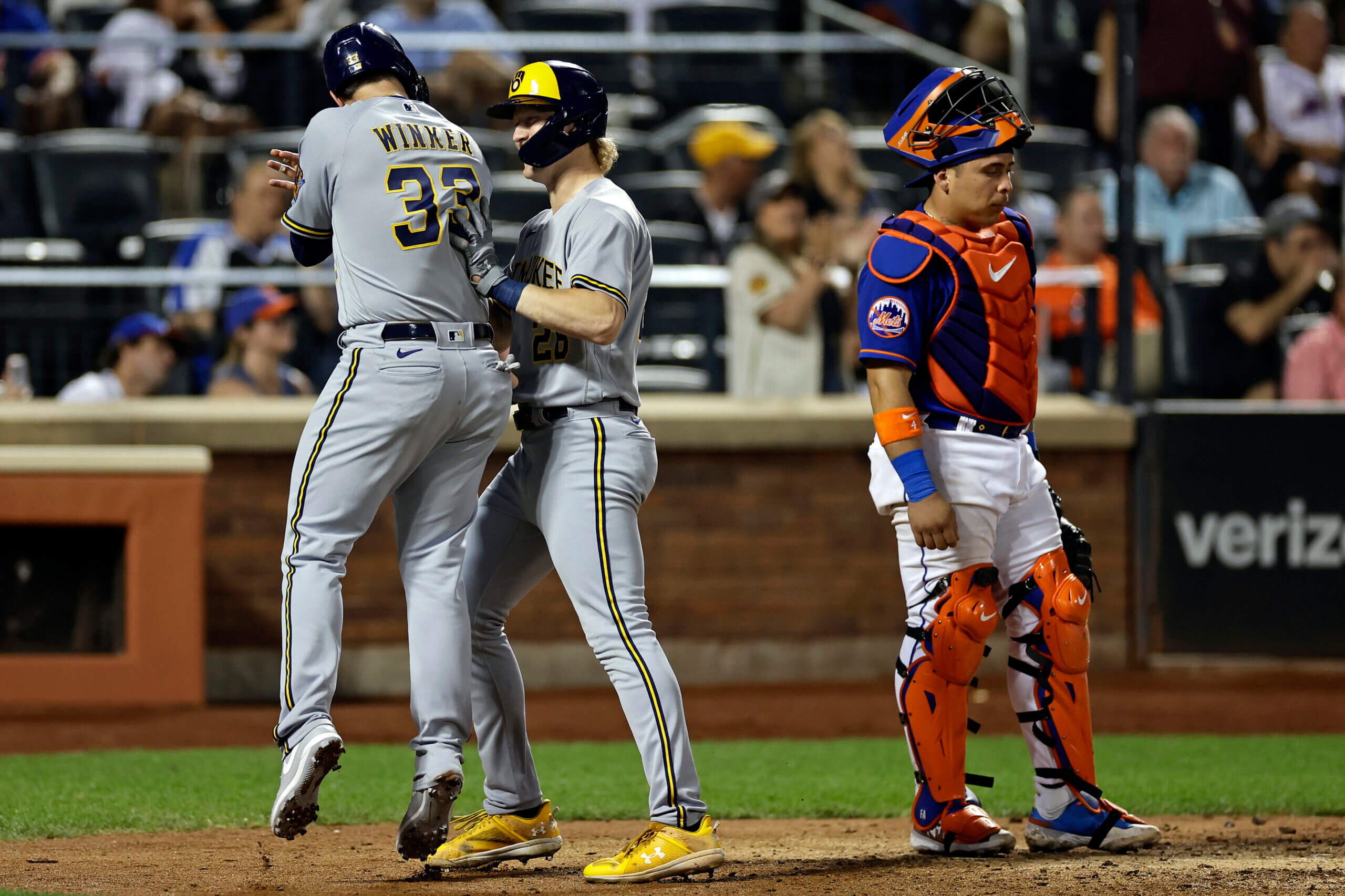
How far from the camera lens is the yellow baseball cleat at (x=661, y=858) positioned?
3875 millimetres

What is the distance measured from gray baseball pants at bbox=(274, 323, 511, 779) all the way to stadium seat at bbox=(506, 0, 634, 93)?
7.64 m

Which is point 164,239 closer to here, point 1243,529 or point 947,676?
point 1243,529

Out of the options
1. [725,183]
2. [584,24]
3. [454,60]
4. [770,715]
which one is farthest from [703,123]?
[770,715]

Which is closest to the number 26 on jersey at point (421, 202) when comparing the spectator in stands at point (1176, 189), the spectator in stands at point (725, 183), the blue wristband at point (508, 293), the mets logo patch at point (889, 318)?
the blue wristband at point (508, 293)

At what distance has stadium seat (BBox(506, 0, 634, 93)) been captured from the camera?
1160 cm

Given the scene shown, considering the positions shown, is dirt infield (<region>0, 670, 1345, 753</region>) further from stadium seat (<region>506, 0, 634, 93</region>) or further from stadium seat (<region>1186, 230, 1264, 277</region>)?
stadium seat (<region>506, 0, 634, 93</region>)

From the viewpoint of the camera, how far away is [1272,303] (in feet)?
29.1

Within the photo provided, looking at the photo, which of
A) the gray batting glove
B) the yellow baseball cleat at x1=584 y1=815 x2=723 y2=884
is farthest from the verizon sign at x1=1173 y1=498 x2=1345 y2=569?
the gray batting glove

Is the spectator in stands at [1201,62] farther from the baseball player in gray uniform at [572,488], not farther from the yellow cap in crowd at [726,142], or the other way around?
the baseball player in gray uniform at [572,488]

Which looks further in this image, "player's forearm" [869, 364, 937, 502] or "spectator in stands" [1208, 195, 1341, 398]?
"spectator in stands" [1208, 195, 1341, 398]

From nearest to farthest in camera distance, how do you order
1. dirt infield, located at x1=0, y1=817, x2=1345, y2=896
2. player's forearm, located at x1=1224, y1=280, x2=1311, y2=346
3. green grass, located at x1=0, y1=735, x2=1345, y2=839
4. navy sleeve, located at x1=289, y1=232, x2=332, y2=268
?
dirt infield, located at x1=0, y1=817, x2=1345, y2=896, navy sleeve, located at x1=289, y1=232, x2=332, y2=268, green grass, located at x1=0, y1=735, x2=1345, y2=839, player's forearm, located at x1=1224, y1=280, x2=1311, y2=346

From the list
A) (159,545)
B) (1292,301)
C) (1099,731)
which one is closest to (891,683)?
(1099,731)

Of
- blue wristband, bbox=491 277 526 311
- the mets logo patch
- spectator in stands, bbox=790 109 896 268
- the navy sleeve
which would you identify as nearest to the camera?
blue wristband, bbox=491 277 526 311

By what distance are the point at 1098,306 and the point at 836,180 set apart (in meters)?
1.74
